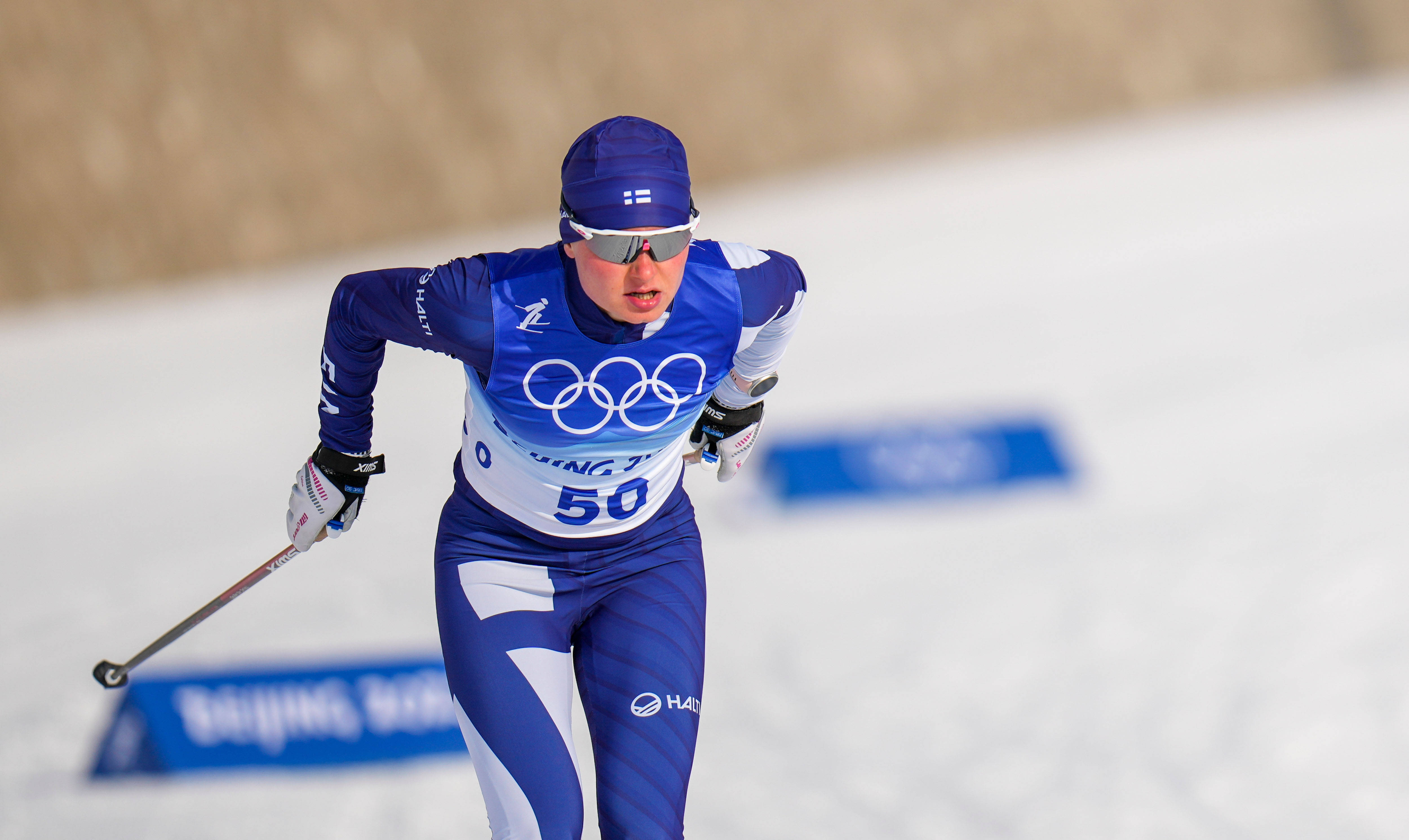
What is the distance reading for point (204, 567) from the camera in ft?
19.7

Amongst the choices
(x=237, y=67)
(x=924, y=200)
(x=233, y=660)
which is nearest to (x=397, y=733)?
(x=233, y=660)

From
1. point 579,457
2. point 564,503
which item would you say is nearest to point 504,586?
point 564,503

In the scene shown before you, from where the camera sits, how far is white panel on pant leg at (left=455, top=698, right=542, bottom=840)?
2691 millimetres

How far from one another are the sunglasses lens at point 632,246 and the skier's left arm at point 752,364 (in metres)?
0.30

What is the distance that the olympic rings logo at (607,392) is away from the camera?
2660mm

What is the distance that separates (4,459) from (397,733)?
3.10 m

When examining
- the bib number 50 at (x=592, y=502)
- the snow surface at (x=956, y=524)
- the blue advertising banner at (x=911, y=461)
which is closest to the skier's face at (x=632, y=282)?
the bib number 50 at (x=592, y=502)

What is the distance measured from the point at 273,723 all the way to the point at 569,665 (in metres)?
2.46

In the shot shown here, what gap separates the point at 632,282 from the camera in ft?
8.25

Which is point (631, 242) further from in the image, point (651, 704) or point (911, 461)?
point (911, 461)

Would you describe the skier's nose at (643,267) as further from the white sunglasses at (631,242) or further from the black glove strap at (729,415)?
the black glove strap at (729,415)

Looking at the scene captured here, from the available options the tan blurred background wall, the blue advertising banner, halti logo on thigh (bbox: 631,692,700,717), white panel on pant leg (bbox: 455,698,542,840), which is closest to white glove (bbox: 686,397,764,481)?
halti logo on thigh (bbox: 631,692,700,717)

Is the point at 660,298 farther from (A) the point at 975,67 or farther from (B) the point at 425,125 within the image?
(A) the point at 975,67

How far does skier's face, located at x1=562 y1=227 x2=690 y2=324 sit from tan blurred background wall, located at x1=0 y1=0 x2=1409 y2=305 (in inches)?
222
